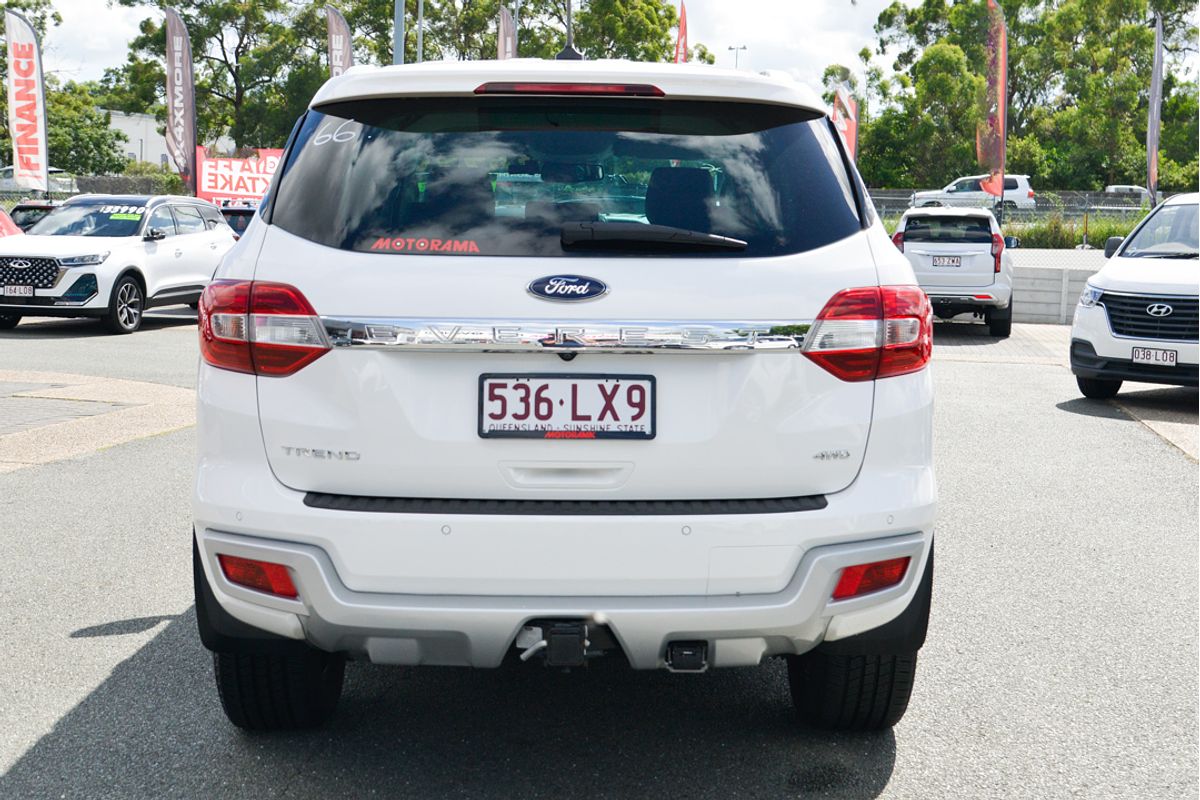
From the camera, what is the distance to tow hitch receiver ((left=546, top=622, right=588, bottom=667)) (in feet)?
10.1

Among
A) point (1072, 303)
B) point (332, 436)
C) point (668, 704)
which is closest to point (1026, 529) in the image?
point (668, 704)

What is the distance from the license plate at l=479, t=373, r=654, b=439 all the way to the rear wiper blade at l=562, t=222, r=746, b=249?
30 cm

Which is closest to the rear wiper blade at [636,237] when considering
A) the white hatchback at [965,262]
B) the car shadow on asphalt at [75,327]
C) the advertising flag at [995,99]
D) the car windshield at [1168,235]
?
the car windshield at [1168,235]

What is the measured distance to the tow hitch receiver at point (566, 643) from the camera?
3088 millimetres

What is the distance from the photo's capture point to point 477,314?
303 centimetres

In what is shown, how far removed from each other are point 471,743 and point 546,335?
1354 mm

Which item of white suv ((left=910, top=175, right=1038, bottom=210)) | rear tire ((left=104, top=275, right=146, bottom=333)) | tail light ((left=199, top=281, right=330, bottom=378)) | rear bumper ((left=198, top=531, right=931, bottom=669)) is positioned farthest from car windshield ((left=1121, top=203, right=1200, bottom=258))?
white suv ((left=910, top=175, right=1038, bottom=210))

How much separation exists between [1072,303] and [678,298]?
2006cm

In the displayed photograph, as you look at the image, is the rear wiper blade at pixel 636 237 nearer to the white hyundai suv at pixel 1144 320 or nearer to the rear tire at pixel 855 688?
the rear tire at pixel 855 688

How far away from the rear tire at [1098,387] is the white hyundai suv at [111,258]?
11.0 meters

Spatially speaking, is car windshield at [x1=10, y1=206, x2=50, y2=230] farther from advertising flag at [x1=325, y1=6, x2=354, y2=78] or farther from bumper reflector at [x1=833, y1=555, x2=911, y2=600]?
bumper reflector at [x1=833, y1=555, x2=911, y2=600]

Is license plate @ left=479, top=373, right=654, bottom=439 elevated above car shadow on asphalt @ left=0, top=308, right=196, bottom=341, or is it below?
above

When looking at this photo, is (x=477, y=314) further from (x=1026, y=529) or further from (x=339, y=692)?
(x=1026, y=529)

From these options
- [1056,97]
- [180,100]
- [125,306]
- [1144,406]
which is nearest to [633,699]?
[1144,406]
